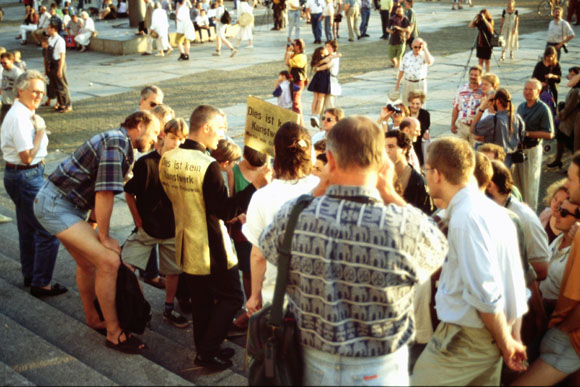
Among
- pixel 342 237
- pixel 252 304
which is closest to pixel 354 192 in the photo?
pixel 342 237

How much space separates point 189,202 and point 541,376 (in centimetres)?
235

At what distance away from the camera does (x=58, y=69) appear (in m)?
13.0

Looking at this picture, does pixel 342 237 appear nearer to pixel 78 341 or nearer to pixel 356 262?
pixel 356 262

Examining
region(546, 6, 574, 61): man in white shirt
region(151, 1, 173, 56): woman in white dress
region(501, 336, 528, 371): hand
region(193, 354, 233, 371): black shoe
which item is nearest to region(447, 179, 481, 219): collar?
region(501, 336, 528, 371): hand

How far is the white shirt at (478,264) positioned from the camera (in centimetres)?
281

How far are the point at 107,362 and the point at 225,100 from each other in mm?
9974

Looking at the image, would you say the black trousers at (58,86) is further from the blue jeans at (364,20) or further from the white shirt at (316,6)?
the blue jeans at (364,20)

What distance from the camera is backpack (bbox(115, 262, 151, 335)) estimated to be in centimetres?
426

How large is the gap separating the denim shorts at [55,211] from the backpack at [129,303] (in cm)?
47

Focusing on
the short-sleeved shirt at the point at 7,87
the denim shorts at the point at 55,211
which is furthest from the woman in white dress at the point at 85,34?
the denim shorts at the point at 55,211

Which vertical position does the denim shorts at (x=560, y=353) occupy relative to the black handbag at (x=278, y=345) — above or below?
below

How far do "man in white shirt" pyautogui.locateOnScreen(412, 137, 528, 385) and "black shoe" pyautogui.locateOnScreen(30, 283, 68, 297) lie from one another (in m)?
3.36

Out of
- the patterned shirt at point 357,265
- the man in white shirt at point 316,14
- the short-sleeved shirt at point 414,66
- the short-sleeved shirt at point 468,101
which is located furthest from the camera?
the man in white shirt at point 316,14

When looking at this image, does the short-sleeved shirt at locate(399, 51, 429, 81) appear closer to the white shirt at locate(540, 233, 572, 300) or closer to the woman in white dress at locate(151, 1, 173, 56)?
the white shirt at locate(540, 233, 572, 300)
